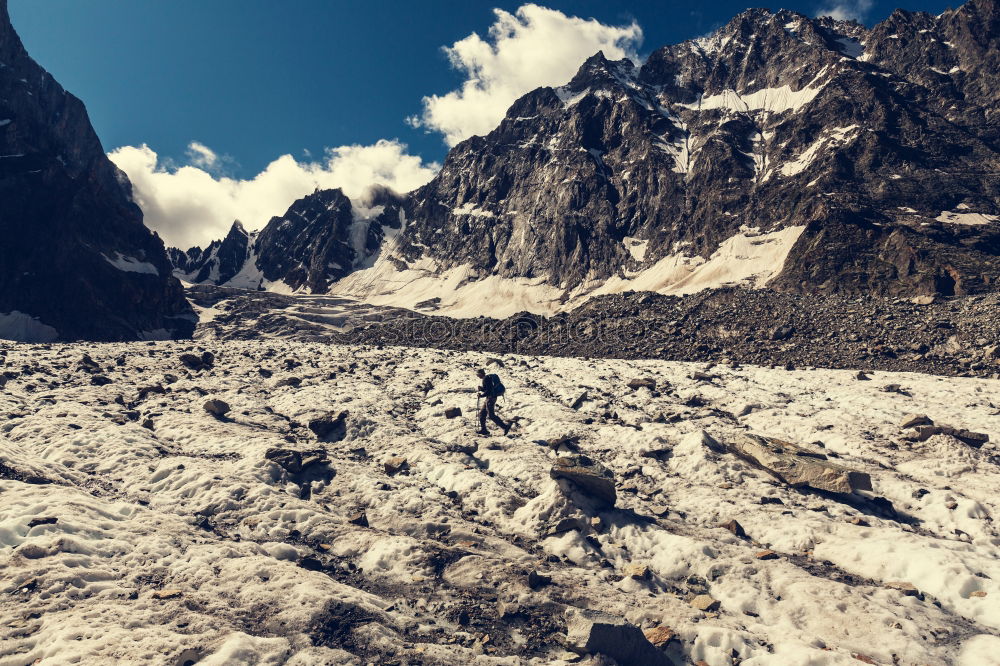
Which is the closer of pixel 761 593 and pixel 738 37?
pixel 761 593

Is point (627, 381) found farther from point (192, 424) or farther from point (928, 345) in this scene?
point (928, 345)

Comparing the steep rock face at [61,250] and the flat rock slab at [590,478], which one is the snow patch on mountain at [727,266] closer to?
the flat rock slab at [590,478]

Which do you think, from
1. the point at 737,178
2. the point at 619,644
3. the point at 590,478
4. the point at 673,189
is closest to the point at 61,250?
the point at 590,478

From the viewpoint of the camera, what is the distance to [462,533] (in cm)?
1200

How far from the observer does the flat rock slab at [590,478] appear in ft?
42.4

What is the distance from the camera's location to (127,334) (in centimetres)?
9981

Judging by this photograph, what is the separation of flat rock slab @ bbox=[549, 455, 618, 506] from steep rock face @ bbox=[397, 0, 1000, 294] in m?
64.4

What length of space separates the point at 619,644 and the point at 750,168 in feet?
417

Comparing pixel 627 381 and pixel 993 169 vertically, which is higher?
pixel 993 169

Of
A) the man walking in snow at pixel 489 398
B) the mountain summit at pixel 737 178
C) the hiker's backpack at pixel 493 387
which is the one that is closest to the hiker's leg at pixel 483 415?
the man walking in snow at pixel 489 398

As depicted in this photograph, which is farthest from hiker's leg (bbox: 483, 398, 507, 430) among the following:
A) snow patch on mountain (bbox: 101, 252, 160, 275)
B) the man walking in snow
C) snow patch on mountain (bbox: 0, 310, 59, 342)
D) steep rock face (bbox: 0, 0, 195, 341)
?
snow patch on mountain (bbox: 101, 252, 160, 275)

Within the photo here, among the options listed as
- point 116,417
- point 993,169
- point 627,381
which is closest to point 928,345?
point 627,381

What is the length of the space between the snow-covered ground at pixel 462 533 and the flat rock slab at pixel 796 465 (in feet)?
1.20

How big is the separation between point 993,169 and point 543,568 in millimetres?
110197
